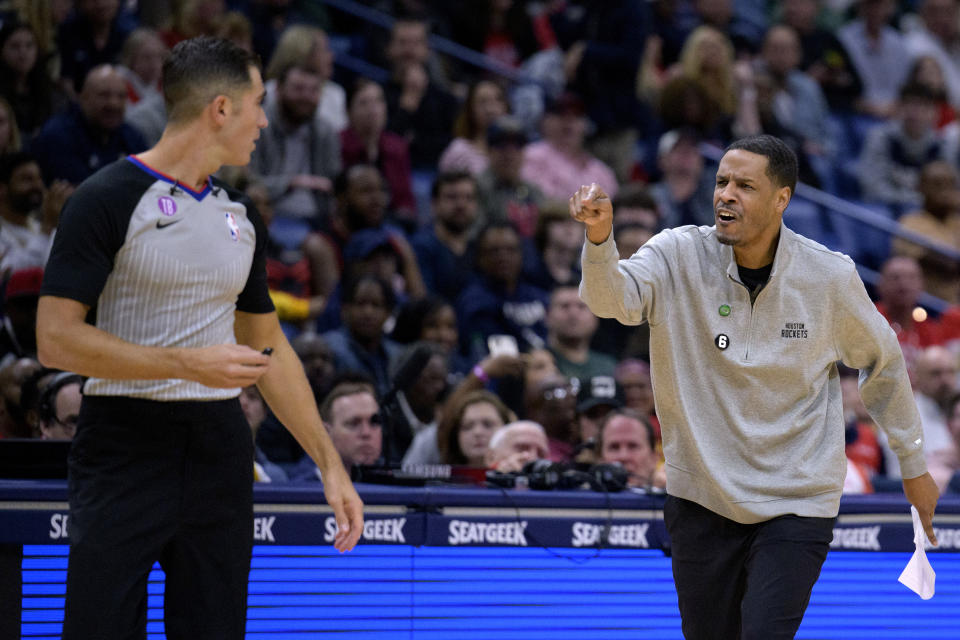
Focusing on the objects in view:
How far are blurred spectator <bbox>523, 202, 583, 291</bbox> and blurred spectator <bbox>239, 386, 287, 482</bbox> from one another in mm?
2973

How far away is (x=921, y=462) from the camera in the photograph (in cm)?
379

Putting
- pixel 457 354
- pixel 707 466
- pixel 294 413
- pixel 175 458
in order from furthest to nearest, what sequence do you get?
pixel 457 354
pixel 707 466
pixel 294 413
pixel 175 458

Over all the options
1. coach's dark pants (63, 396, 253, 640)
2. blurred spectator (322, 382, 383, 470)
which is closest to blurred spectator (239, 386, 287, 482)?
blurred spectator (322, 382, 383, 470)

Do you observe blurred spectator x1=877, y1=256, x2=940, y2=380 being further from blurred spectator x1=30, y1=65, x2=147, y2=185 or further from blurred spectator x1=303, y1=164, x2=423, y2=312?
blurred spectator x1=30, y1=65, x2=147, y2=185

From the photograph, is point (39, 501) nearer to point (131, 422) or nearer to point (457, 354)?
point (131, 422)

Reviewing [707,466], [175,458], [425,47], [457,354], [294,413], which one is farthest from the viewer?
[425,47]

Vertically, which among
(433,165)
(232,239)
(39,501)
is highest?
(433,165)

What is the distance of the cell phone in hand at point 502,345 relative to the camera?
667 cm

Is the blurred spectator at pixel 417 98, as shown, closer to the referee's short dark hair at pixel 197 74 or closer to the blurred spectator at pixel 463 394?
the blurred spectator at pixel 463 394

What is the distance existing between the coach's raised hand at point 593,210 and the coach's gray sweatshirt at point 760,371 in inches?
9.6

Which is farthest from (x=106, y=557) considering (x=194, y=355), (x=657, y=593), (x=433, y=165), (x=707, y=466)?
(x=433, y=165)

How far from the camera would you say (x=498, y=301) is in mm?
8133

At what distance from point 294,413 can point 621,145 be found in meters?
7.34

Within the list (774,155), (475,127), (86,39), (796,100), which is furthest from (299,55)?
(774,155)
